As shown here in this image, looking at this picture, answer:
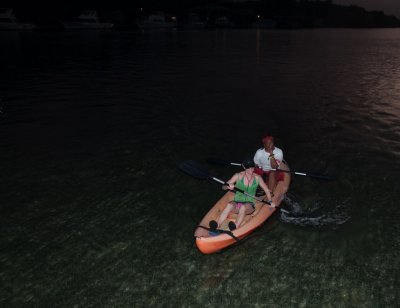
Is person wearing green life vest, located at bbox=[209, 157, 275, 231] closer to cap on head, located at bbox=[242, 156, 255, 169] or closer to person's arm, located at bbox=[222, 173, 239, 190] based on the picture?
person's arm, located at bbox=[222, 173, 239, 190]

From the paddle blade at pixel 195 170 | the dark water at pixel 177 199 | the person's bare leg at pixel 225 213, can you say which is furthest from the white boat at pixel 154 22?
the person's bare leg at pixel 225 213

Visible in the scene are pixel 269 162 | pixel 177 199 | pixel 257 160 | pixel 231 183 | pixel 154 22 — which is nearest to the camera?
pixel 231 183

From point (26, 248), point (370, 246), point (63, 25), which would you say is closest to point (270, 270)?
point (370, 246)

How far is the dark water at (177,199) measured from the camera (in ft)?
25.2

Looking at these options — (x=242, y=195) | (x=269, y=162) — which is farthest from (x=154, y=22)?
(x=242, y=195)

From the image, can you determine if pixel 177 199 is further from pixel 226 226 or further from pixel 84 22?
pixel 84 22

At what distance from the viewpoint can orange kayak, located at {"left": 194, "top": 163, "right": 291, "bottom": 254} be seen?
7.94 m

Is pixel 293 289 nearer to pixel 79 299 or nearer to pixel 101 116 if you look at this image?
pixel 79 299

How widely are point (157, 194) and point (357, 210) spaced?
617 cm

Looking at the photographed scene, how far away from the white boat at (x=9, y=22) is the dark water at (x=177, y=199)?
68345 millimetres

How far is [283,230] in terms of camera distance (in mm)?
9484

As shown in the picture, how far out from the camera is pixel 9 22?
272 ft

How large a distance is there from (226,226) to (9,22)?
9278 centimetres

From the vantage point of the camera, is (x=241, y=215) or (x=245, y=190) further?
(x=245, y=190)
